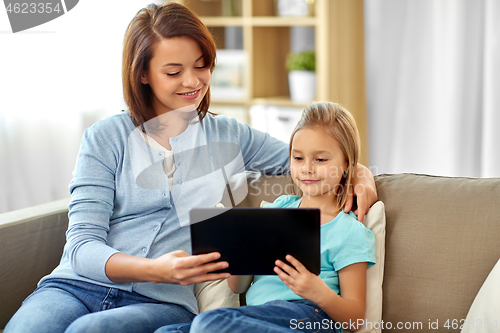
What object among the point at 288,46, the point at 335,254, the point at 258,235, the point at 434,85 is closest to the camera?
the point at 258,235

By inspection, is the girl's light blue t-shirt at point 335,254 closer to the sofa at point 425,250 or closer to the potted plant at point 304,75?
the sofa at point 425,250

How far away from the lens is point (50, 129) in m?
2.53

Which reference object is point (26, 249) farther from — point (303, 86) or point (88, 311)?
point (303, 86)

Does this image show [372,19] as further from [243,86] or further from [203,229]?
[203,229]

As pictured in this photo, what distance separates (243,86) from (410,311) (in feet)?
6.07

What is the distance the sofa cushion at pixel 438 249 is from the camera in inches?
47.4

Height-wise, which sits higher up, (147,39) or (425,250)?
(147,39)

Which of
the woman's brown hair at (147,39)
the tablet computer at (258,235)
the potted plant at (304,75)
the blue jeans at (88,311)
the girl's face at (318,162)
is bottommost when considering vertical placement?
the blue jeans at (88,311)

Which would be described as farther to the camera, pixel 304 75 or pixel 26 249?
pixel 304 75

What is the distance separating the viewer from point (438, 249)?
4.08 ft

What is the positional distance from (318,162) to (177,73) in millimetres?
422

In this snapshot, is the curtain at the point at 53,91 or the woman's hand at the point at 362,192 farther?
the curtain at the point at 53,91

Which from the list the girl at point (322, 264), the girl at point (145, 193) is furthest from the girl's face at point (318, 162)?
the girl at point (145, 193)

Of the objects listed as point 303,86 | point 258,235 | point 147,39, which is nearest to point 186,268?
point 258,235
